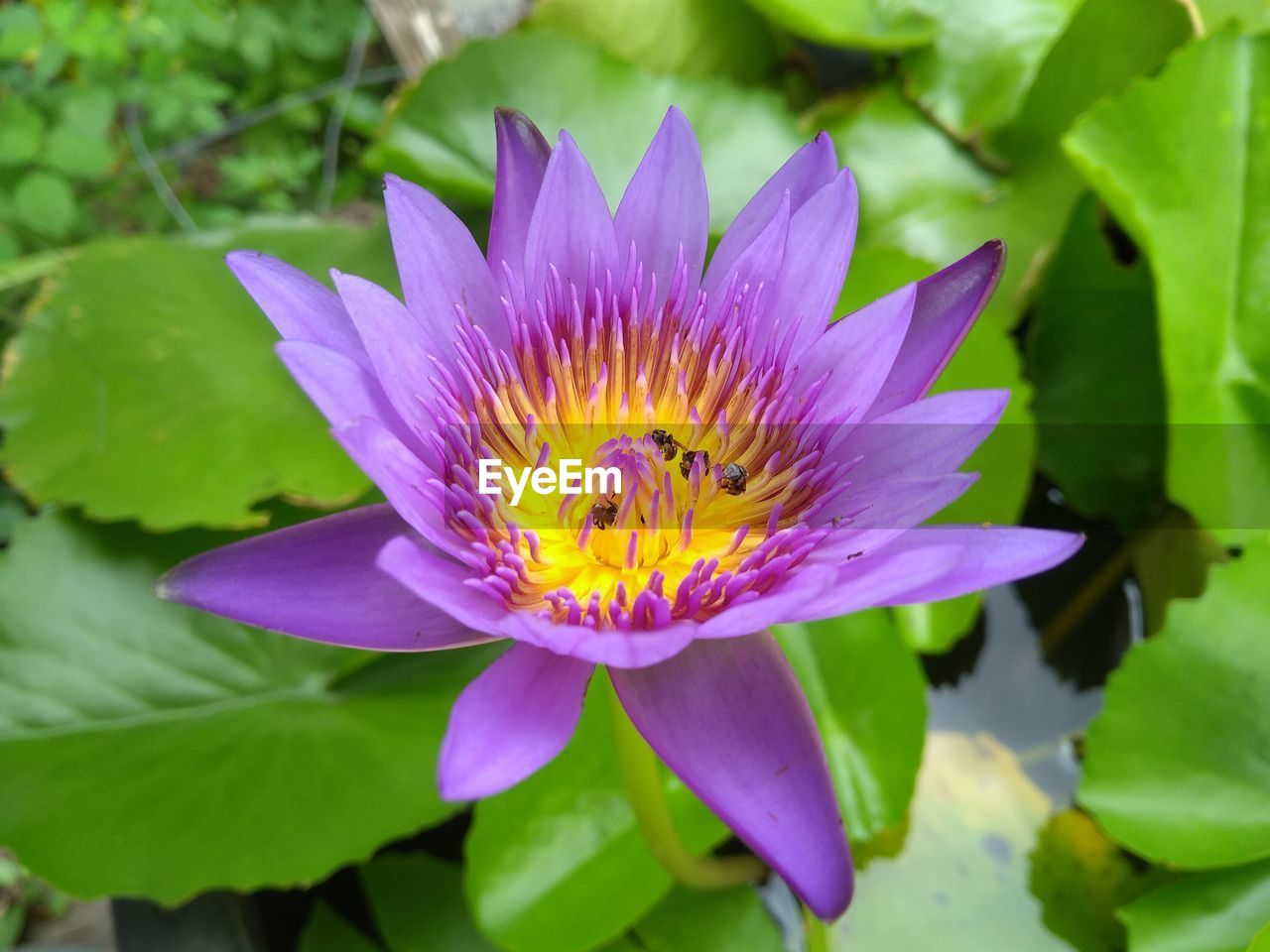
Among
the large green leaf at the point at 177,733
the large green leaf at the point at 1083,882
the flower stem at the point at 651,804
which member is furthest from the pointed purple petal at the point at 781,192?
the large green leaf at the point at 1083,882

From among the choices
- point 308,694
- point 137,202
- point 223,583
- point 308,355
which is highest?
point 308,355

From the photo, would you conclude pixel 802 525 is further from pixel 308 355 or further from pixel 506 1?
pixel 506 1

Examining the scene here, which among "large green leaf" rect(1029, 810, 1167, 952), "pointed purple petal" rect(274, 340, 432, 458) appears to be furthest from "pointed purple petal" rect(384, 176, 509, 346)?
"large green leaf" rect(1029, 810, 1167, 952)

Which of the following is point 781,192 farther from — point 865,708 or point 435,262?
point 865,708

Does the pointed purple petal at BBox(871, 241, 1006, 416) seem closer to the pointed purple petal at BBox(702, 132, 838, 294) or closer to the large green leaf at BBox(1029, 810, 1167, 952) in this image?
the pointed purple petal at BBox(702, 132, 838, 294)

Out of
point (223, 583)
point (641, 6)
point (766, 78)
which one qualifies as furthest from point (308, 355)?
point (766, 78)

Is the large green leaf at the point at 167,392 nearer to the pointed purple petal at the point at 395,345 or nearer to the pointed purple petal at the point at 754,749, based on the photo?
the pointed purple petal at the point at 395,345

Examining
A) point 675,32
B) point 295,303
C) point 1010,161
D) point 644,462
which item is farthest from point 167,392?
point 1010,161
